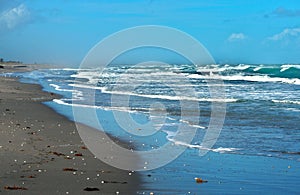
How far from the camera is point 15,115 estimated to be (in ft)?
56.5

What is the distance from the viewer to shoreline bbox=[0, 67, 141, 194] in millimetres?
7637

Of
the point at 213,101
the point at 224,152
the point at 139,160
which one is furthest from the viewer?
the point at 213,101

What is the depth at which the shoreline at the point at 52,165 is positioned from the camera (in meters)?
7.64

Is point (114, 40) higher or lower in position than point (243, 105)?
higher

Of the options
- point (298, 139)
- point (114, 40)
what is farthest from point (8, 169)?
point (298, 139)

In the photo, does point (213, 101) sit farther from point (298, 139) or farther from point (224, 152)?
point (224, 152)

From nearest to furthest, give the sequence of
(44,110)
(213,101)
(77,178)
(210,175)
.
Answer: (77,178) < (210,175) < (44,110) < (213,101)

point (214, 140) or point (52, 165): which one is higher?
point (52, 165)

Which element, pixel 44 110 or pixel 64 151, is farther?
pixel 44 110

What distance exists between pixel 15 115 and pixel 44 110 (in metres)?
2.40

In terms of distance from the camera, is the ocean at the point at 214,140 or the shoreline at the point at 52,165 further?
the ocean at the point at 214,140

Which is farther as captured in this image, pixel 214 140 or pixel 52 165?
pixel 214 140

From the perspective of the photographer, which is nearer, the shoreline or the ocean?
the shoreline

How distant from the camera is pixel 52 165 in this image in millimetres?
9156
